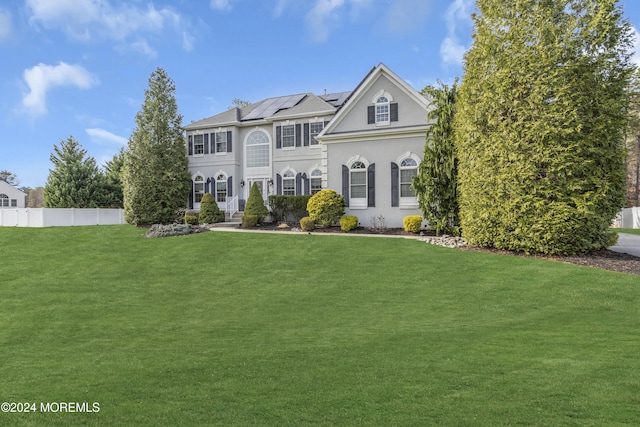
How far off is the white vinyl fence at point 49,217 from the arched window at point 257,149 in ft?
43.3

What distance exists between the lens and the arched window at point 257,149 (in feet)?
92.8

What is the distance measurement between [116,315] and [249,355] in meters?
5.11

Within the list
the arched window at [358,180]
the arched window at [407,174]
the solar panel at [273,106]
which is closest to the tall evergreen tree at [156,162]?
the solar panel at [273,106]

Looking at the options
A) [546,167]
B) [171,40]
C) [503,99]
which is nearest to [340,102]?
[171,40]

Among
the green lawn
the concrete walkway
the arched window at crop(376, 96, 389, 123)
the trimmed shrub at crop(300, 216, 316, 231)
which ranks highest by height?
the arched window at crop(376, 96, 389, 123)

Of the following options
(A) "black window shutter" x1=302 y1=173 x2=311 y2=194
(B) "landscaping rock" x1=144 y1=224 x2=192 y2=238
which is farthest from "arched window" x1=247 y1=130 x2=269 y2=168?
(B) "landscaping rock" x1=144 y1=224 x2=192 y2=238

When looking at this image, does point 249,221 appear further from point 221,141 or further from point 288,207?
point 221,141

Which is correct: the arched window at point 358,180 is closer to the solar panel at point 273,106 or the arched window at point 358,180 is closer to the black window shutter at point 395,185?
the black window shutter at point 395,185

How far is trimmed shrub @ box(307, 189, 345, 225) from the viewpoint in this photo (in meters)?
21.0

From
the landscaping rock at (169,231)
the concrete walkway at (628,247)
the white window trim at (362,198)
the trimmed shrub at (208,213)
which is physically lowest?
the concrete walkway at (628,247)

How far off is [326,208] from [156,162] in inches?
520

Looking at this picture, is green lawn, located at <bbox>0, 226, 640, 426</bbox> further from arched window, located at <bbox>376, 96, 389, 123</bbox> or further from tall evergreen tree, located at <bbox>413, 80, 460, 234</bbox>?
arched window, located at <bbox>376, 96, 389, 123</bbox>

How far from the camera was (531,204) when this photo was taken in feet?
42.9

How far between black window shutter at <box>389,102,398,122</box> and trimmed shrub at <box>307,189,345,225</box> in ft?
17.3
